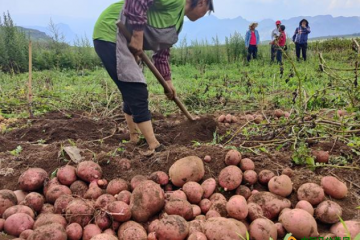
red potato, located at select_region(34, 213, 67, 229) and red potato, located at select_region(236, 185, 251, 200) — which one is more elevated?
red potato, located at select_region(34, 213, 67, 229)

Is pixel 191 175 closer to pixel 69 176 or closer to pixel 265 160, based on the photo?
pixel 265 160

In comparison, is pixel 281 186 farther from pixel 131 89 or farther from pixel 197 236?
pixel 131 89

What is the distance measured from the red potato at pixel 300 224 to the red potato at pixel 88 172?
1074mm

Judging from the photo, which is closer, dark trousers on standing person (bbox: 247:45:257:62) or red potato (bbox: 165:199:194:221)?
red potato (bbox: 165:199:194:221)

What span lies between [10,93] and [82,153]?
365 centimetres

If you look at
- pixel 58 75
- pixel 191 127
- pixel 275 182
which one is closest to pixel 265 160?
pixel 275 182

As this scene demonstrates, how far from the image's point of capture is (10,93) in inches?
198

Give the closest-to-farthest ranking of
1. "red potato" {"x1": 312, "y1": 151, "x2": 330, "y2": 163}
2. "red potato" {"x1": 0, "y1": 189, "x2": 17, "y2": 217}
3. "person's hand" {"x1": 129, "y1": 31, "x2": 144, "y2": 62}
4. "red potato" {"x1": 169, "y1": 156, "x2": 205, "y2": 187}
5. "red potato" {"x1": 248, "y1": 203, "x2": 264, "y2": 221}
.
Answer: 1. "red potato" {"x1": 248, "y1": 203, "x2": 264, "y2": 221}
2. "red potato" {"x1": 0, "y1": 189, "x2": 17, "y2": 217}
3. "red potato" {"x1": 169, "y1": 156, "x2": 205, "y2": 187}
4. "red potato" {"x1": 312, "y1": 151, "x2": 330, "y2": 163}
5. "person's hand" {"x1": 129, "y1": 31, "x2": 144, "y2": 62}

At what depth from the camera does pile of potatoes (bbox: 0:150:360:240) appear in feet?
4.52

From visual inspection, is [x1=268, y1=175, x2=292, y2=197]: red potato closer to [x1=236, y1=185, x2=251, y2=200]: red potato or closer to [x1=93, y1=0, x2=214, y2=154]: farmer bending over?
[x1=236, y1=185, x2=251, y2=200]: red potato

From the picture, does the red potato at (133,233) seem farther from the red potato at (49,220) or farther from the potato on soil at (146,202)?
the red potato at (49,220)

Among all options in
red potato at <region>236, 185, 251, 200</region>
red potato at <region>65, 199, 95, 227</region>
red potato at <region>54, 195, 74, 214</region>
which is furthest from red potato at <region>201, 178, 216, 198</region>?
red potato at <region>54, 195, 74, 214</region>

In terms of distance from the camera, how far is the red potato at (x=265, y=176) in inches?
69.2

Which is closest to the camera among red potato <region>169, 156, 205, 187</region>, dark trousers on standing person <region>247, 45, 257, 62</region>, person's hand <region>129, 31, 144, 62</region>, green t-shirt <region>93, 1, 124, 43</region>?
red potato <region>169, 156, 205, 187</region>
